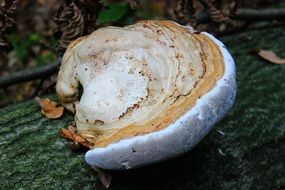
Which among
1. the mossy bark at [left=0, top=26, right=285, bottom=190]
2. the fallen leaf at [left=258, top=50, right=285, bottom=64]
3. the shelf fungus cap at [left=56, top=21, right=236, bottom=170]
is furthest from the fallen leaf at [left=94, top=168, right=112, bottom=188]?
the fallen leaf at [left=258, top=50, right=285, bottom=64]

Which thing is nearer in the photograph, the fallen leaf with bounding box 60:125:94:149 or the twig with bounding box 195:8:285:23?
the fallen leaf with bounding box 60:125:94:149

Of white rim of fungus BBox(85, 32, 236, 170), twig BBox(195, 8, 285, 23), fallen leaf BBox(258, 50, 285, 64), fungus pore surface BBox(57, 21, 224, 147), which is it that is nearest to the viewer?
white rim of fungus BBox(85, 32, 236, 170)

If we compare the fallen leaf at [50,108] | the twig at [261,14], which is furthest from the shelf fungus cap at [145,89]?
the twig at [261,14]

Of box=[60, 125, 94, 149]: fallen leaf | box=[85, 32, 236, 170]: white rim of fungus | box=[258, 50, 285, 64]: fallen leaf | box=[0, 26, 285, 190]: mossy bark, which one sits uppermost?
box=[85, 32, 236, 170]: white rim of fungus

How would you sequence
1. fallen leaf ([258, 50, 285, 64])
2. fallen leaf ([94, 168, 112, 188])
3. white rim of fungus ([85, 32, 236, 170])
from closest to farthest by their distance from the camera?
white rim of fungus ([85, 32, 236, 170]), fallen leaf ([94, 168, 112, 188]), fallen leaf ([258, 50, 285, 64])

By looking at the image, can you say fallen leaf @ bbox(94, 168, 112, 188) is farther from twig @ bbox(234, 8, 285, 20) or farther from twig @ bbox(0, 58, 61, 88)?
twig @ bbox(234, 8, 285, 20)

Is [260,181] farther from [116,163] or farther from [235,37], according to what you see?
[235,37]

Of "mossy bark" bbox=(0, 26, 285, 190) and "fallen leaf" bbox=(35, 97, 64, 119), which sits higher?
"fallen leaf" bbox=(35, 97, 64, 119)

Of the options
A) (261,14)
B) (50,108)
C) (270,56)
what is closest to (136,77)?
(50,108)
